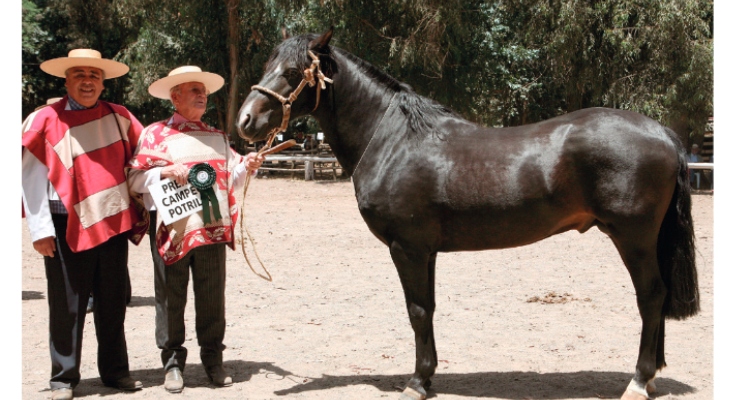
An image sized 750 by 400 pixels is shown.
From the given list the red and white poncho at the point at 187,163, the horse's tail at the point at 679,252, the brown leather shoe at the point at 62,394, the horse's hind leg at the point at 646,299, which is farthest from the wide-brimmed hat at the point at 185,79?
the horse's tail at the point at 679,252

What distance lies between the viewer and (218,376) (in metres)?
4.43

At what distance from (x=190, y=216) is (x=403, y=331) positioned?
213 cm

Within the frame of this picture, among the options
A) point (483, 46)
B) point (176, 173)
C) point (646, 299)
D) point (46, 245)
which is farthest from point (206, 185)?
point (483, 46)

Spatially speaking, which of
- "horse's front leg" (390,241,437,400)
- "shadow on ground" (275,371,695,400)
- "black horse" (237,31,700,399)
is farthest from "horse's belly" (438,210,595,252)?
"shadow on ground" (275,371,695,400)

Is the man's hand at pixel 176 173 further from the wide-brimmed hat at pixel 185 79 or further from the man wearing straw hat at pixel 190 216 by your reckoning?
the wide-brimmed hat at pixel 185 79

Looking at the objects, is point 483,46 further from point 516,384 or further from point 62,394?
point 62,394

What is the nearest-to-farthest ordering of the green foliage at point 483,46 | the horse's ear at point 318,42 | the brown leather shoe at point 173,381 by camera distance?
the horse's ear at point 318,42, the brown leather shoe at point 173,381, the green foliage at point 483,46

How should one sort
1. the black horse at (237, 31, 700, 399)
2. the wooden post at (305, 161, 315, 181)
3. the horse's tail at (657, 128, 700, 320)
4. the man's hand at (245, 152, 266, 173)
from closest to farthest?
1. the black horse at (237, 31, 700, 399)
2. the horse's tail at (657, 128, 700, 320)
3. the man's hand at (245, 152, 266, 173)
4. the wooden post at (305, 161, 315, 181)

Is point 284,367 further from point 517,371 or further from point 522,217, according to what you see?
point 522,217

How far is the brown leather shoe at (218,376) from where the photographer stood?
4.42 metres

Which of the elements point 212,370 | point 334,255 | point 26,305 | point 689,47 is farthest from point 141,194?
point 689,47

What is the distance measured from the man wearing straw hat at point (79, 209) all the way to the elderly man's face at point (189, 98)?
0.36 metres

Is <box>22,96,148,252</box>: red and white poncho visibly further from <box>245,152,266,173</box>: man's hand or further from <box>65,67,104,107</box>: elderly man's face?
<box>245,152,266,173</box>: man's hand

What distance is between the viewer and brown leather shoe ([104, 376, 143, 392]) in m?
4.32
